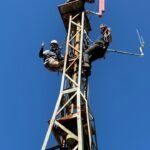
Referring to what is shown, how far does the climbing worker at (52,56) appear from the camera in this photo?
16.2 metres

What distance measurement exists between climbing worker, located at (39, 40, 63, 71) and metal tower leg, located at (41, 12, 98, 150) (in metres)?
0.46

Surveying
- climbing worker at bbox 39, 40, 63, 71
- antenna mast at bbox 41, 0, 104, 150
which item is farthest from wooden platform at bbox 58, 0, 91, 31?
climbing worker at bbox 39, 40, 63, 71

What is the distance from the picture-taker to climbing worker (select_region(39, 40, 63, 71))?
53.1 feet

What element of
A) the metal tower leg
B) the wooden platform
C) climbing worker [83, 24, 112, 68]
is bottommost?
the metal tower leg

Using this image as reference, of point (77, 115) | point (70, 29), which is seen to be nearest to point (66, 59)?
point (70, 29)

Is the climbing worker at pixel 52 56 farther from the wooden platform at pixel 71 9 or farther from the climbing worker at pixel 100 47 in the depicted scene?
the wooden platform at pixel 71 9

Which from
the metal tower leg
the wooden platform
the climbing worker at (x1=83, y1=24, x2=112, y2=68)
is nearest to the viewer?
the metal tower leg

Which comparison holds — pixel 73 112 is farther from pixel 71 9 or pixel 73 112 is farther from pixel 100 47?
pixel 71 9

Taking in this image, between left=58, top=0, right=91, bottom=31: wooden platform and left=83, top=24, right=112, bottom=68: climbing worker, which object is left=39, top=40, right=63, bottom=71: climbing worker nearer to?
left=83, top=24, right=112, bottom=68: climbing worker

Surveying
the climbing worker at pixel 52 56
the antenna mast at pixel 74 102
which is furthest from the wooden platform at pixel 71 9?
the climbing worker at pixel 52 56

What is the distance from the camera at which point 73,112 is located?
1434 centimetres

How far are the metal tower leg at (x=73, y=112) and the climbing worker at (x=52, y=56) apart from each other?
46 centimetres

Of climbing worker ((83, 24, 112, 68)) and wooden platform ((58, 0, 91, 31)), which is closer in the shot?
Result: climbing worker ((83, 24, 112, 68))

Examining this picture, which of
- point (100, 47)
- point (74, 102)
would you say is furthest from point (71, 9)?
point (74, 102)
